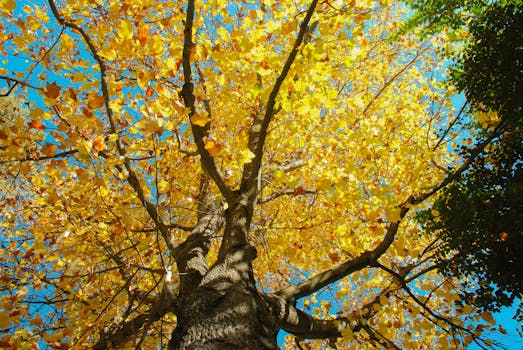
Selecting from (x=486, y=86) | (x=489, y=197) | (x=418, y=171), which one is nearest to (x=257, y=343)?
(x=489, y=197)

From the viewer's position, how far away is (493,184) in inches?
98.0

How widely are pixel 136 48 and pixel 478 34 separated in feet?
11.0

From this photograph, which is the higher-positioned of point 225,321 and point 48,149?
point 48,149

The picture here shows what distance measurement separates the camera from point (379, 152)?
18.9ft

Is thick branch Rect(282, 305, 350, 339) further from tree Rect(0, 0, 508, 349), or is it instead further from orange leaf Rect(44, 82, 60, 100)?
orange leaf Rect(44, 82, 60, 100)

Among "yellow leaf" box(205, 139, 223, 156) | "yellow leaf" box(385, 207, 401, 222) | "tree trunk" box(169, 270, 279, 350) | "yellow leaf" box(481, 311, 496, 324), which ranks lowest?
"tree trunk" box(169, 270, 279, 350)

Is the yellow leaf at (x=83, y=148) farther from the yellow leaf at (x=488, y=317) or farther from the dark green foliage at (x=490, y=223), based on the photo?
the yellow leaf at (x=488, y=317)

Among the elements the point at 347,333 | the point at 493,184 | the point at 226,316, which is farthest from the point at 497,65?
the point at 226,316

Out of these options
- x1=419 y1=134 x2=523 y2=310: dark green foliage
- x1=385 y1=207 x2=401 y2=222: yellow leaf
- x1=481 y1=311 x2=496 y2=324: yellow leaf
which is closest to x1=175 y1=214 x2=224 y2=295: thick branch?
x1=385 y1=207 x2=401 y2=222: yellow leaf

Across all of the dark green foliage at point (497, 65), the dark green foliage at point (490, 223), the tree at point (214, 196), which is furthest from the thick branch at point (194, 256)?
the dark green foliage at point (497, 65)

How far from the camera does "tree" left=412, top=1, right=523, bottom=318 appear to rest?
2.32 meters

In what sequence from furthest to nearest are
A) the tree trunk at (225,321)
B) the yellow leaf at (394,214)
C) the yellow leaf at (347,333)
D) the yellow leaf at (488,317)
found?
1. the yellow leaf at (347,333)
2. the yellow leaf at (394,214)
3. the yellow leaf at (488,317)
4. the tree trunk at (225,321)

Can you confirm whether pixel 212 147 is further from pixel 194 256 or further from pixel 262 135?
pixel 194 256

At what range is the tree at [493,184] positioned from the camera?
232cm
